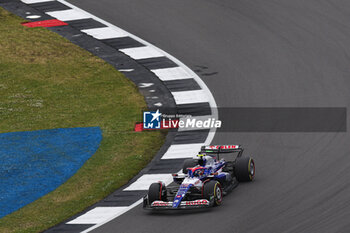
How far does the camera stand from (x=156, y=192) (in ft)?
58.6

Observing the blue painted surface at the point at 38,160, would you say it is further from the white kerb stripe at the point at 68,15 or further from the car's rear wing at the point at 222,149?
the white kerb stripe at the point at 68,15

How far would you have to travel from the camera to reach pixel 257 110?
23156 mm

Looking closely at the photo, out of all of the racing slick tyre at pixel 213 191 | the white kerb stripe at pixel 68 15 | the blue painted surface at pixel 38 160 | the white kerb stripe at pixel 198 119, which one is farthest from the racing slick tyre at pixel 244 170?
the white kerb stripe at pixel 68 15

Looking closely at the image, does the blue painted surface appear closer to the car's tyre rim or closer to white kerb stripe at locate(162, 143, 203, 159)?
white kerb stripe at locate(162, 143, 203, 159)

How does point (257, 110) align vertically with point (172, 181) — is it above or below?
above

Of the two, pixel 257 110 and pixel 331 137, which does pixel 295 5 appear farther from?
pixel 331 137

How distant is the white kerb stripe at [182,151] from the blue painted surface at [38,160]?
7.46 feet

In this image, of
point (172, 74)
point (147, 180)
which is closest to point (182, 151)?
point (147, 180)

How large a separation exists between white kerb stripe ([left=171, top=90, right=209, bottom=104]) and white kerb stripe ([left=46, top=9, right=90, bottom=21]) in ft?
27.1

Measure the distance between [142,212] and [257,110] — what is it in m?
6.59

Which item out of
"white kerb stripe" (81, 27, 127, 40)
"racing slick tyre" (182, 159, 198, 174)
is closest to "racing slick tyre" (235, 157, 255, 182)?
"racing slick tyre" (182, 159, 198, 174)

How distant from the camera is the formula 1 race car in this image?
17500 mm

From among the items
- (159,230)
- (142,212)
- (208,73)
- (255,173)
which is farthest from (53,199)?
(208,73)

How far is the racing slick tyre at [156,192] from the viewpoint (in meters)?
17.9
